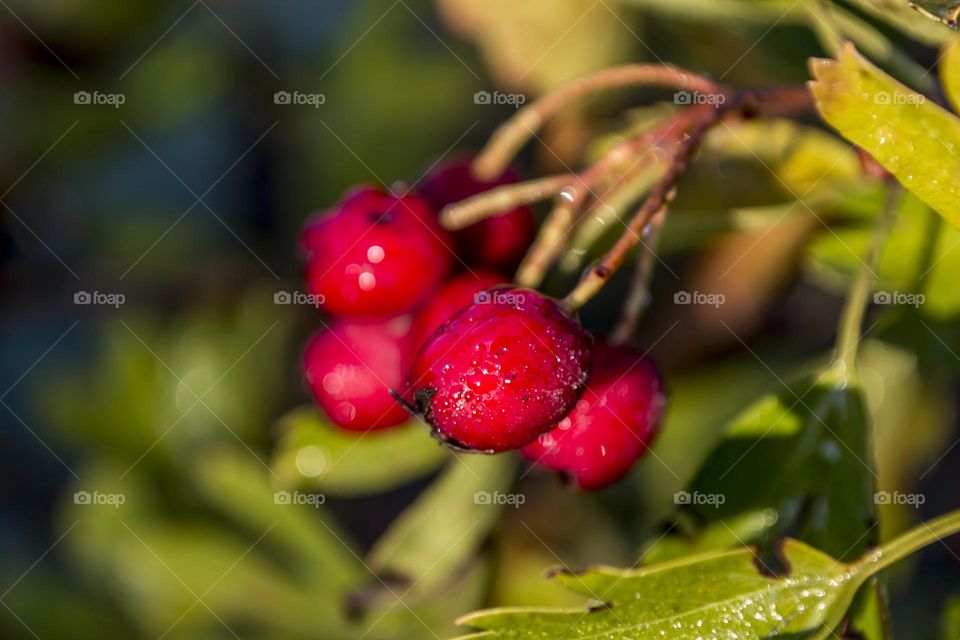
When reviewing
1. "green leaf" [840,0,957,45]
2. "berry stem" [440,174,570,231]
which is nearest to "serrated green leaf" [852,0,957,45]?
"green leaf" [840,0,957,45]

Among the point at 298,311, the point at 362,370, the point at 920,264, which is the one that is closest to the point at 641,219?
the point at 362,370

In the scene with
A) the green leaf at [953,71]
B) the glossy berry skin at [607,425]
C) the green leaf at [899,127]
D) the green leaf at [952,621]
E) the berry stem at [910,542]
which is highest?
the green leaf at [953,71]

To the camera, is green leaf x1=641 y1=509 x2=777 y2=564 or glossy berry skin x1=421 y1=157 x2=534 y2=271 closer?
green leaf x1=641 y1=509 x2=777 y2=564

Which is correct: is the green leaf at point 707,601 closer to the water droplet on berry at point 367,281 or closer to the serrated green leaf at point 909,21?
the water droplet on berry at point 367,281

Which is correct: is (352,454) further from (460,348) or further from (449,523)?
(460,348)

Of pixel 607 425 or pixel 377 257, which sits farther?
pixel 377 257

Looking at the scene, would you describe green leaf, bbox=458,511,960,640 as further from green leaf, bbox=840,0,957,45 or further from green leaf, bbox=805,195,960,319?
green leaf, bbox=840,0,957,45

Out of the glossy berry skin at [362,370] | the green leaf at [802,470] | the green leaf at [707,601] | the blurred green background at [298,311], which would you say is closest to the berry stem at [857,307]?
the green leaf at [802,470]
